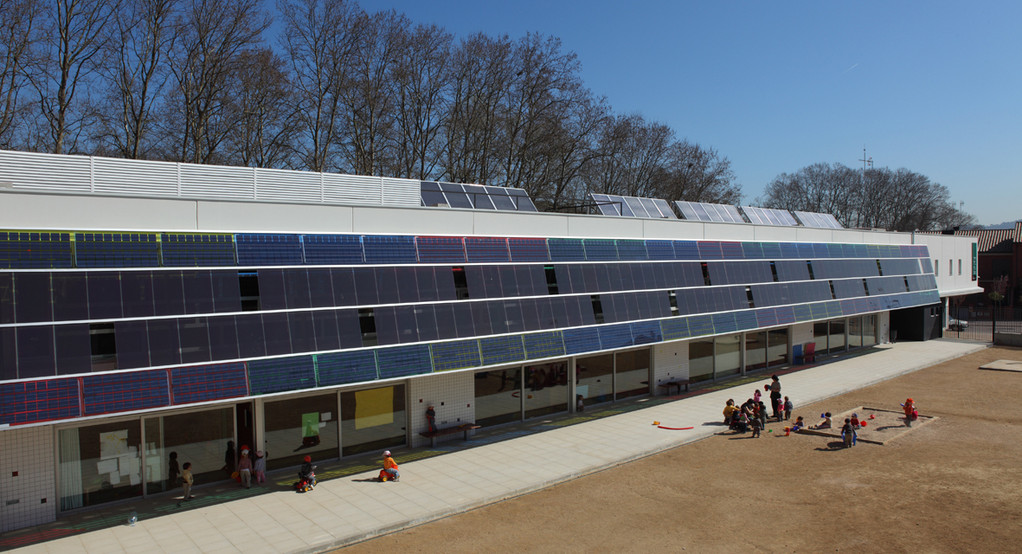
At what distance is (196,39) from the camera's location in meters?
34.9

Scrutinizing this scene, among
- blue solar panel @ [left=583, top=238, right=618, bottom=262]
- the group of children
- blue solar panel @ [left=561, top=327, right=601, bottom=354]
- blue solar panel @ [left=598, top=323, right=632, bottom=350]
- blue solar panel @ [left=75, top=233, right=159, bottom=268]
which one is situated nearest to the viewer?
blue solar panel @ [left=75, top=233, right=159, bottom=268]

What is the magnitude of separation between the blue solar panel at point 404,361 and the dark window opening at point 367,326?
15.4 inches

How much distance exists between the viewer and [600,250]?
2655 centimetres

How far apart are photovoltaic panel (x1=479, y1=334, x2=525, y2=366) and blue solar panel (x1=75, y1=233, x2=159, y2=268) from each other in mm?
9999

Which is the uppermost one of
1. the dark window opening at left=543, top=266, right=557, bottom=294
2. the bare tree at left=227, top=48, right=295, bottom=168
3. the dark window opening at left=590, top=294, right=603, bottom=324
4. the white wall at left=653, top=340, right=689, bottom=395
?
the bare tree at left=227, top=48, right=295, bottom=168

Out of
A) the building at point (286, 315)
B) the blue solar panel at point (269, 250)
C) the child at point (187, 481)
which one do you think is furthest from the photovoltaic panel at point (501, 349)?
the child at point (187, 481)

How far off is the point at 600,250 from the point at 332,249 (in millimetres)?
11905

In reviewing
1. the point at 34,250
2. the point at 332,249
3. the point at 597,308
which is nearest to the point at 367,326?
the point at 332,249

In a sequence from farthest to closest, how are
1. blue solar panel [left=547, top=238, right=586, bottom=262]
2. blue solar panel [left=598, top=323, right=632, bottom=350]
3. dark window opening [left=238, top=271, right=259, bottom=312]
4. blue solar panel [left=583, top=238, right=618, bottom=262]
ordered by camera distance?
1. blue solar panel [left=583, top=238, right=618, bottom=262]
2. blue solar panel [left=547, top=238, right=586, bottom=262]
3. blue solar panel [left=598, top=323, right=632, bottom=350]
4. dark window opening [left=238, top=271, right=259, bottom=312]

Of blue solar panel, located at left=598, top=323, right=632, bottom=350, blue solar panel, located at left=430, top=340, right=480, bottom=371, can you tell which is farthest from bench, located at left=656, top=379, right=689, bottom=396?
blue solar panel, located at left=430, top=340, right=480, bottom=371

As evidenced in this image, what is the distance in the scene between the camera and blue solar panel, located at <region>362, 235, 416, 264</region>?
1980cm

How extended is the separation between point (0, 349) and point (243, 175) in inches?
332

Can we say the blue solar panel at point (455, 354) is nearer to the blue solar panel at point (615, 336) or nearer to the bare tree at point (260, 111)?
the blue solar panel at point (615, 336)

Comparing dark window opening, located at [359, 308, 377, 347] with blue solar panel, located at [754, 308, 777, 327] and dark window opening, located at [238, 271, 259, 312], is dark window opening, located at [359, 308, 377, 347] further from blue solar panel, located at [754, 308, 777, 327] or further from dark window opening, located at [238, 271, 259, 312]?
blue solar panel, located at [754, 308, 777, 327]
